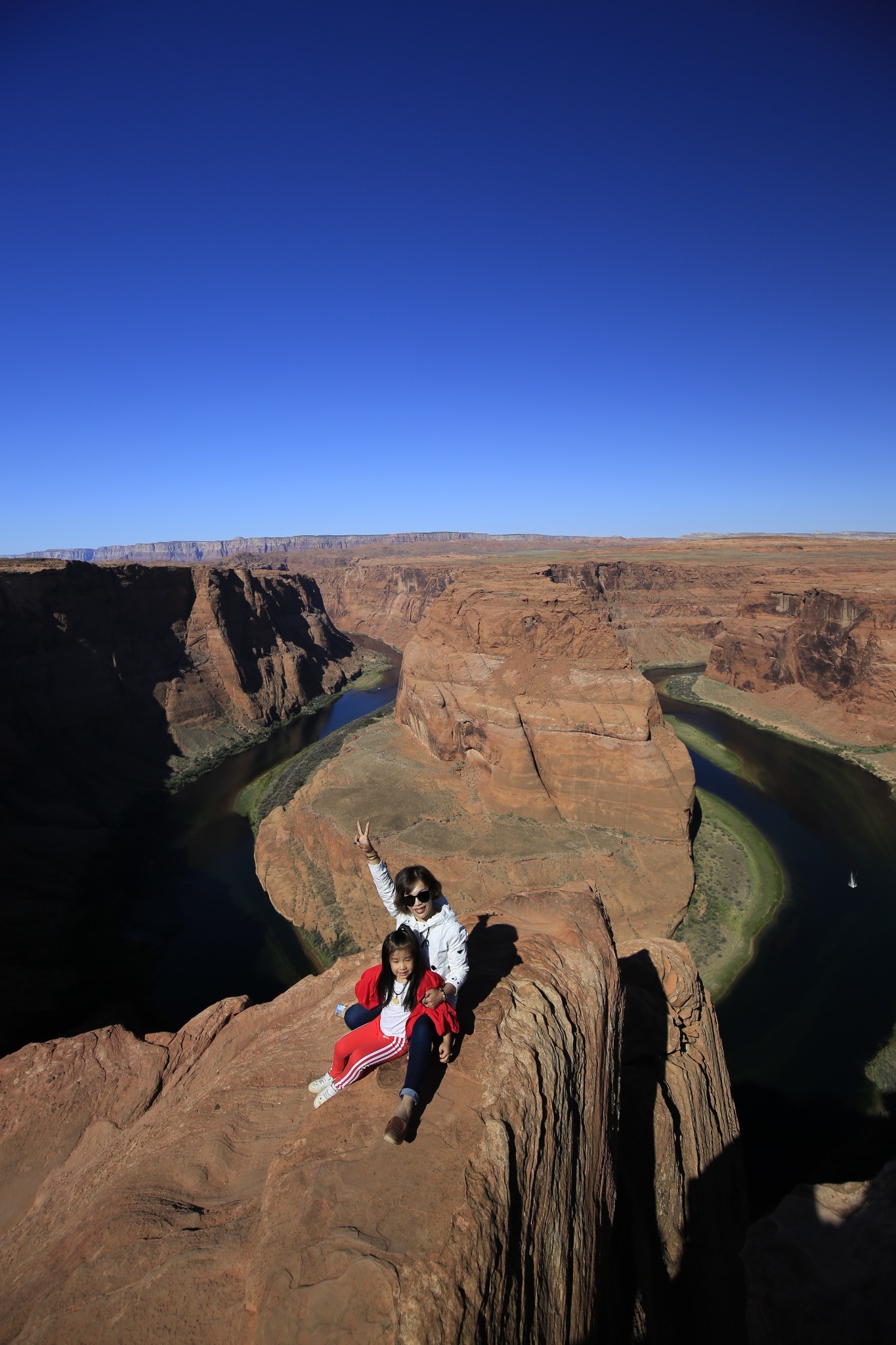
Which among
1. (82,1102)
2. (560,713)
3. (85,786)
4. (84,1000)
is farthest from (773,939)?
(85,786)

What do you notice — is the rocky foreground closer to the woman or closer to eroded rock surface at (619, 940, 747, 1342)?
eroded rock surface at (619, 940, 747, 1342)

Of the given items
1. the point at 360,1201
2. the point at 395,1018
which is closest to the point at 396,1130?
the point at 360,1201

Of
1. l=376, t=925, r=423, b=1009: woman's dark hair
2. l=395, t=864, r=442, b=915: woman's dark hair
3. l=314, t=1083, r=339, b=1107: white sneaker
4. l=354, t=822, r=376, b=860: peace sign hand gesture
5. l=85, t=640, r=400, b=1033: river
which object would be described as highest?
l=354, t=822, r=376, b=860: peace sign hand gesture

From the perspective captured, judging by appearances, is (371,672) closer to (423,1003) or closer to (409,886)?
(409,886)

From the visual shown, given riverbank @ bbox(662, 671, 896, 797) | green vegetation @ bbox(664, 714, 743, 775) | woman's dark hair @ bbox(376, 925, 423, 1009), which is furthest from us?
green vegetation @ bbox(664, 714, 743, 775)

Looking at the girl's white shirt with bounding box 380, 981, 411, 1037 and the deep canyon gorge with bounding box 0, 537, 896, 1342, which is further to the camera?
the girl's white shirt with bounding box 380, 981, 411, 1037

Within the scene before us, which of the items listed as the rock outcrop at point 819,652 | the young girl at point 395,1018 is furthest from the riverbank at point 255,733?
the rock outcrop at point 819,652

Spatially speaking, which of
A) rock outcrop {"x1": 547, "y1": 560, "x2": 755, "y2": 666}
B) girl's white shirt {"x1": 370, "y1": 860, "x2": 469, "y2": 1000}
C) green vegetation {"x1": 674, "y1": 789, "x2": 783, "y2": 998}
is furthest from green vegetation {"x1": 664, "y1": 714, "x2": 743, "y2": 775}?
girl's white shirt {"x1": 370, "y1": 860, "x2": 469, "y2": 1000}
